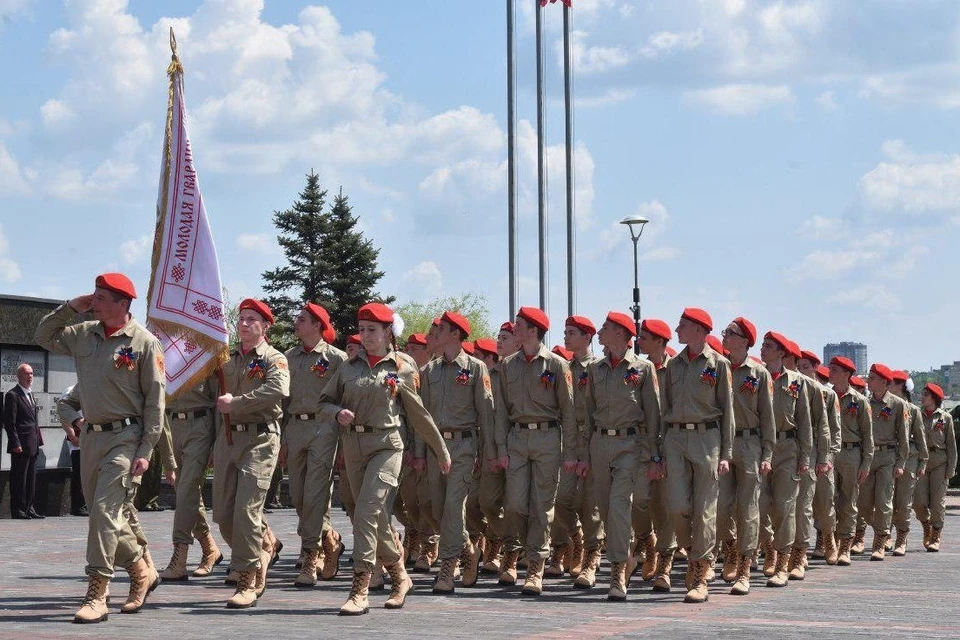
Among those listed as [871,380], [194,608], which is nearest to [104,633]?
[194,608]

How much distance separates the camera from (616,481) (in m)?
12.4

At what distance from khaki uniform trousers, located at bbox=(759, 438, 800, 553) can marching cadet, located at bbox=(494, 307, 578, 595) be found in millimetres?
2244

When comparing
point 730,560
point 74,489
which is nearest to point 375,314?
point 730,560

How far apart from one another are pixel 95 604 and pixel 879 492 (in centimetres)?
1052

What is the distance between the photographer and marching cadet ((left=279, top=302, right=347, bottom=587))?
12.6m

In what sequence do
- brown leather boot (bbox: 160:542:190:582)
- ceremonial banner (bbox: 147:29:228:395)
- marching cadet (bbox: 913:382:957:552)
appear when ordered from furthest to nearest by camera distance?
marching cadet (bbox: 913:382:957:552), brown leather boot (bbox: 160:542:190:582), ceremonial banner (bbox: 147:29:228:395)

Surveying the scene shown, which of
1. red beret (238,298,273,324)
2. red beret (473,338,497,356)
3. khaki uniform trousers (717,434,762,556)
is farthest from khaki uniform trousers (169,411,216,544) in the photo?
khaki uniform trousers (717,434,762,556)

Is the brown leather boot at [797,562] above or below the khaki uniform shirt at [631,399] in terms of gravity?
below

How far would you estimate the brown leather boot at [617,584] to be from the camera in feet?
39.6

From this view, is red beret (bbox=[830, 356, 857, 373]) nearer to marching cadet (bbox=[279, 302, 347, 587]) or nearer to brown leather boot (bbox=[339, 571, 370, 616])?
marching cadet (bbox=[279, 302, 347, 587])

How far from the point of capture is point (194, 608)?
1104 centimetres

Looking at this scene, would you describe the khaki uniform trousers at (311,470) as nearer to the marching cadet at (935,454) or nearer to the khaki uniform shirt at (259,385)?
the khaki uniform shirt at (259,385)

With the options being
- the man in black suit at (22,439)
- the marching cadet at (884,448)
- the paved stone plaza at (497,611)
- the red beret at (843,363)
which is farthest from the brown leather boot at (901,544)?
the man in black suit at (22,439)

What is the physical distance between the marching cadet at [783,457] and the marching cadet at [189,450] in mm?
4932
